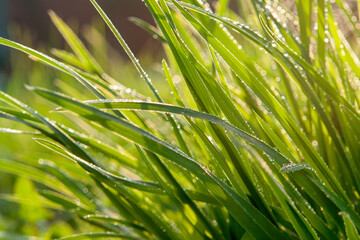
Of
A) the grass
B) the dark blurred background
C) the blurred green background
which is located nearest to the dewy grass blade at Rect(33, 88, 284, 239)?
the grass

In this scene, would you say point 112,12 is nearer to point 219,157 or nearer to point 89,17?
point 89,17

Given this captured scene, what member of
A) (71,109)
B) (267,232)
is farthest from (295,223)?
(71,109)

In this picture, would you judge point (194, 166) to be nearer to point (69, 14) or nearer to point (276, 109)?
point (276, 109)

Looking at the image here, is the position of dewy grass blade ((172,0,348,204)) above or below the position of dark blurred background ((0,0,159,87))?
below

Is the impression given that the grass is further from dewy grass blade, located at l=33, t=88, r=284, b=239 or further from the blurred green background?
the blurred green background

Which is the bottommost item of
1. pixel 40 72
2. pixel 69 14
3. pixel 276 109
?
pixel 276 109

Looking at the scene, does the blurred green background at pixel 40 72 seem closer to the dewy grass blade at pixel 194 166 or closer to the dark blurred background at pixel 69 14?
the dark blurred background at pixel 69 14

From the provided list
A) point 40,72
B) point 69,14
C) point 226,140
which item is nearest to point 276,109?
point 226,140

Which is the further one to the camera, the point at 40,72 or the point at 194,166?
the point at 40,72
